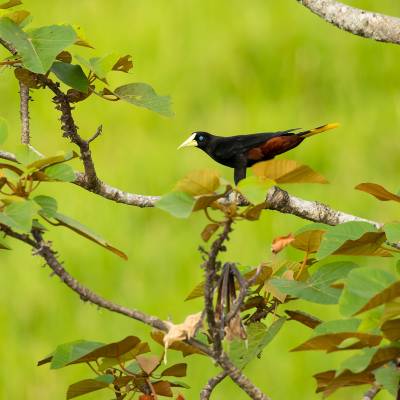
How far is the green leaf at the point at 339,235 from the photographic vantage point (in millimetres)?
1727

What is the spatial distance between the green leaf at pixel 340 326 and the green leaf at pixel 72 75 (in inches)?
31.2

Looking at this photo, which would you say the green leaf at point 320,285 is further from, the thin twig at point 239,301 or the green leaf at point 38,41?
the green leaf at point 38,41

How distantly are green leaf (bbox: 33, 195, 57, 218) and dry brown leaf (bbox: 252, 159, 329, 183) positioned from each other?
361 mm

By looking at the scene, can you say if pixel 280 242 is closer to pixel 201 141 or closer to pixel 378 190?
pixel 378 190

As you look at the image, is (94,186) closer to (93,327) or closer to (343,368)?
(343,368)

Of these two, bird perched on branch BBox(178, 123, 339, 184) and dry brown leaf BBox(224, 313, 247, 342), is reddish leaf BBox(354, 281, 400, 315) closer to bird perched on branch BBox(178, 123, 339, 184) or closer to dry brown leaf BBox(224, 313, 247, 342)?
dry brown leaf BBox(224, 313, 247, 342)

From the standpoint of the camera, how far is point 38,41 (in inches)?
77.0

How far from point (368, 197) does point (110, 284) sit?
211cm

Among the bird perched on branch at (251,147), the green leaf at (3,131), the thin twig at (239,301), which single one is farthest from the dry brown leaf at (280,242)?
the bird perched on branch at (251,147)

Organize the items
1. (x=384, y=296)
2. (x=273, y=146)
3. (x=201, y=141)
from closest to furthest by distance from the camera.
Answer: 1. (x=384, y=296)
2. (x=273, y=146)
3. (x=201, y=141)

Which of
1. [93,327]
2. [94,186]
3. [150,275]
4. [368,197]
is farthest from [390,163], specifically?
[94,186]

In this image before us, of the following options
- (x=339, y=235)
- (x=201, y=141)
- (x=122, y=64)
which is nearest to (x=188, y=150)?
(x=201, y=141)

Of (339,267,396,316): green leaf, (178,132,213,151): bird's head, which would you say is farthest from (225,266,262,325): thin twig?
(178,132,213,151): bird's head

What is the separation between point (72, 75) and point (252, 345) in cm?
69
